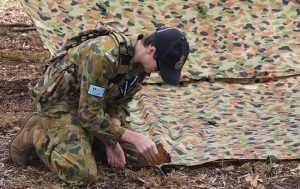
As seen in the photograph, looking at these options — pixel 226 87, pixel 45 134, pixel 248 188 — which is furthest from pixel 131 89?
pixel 226 87

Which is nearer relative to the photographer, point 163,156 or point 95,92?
point 95,92

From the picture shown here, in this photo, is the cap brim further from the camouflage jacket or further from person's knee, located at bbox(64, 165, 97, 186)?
person's knee, located at bbox(64, 165, 97, 186)

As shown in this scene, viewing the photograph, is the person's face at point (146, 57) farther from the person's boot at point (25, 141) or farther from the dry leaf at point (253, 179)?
the dry leaf at point (253, 179)

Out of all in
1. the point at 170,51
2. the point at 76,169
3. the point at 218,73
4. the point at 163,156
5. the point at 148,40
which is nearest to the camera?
the point at 170,51

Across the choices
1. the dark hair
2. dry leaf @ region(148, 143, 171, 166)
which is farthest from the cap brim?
dry leaf @ region(148, 143, 171, 166)

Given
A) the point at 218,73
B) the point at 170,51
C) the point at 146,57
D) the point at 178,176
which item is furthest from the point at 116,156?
the point at 218,73

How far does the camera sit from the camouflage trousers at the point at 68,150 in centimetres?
371

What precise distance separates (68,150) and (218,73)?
2438 millimetres

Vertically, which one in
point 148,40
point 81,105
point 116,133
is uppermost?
point 148,40

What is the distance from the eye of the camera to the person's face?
3.53 m

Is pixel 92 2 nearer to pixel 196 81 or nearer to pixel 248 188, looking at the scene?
pixel 196 81

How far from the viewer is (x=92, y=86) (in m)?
3.58

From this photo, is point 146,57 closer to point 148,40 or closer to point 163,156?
point 148,40

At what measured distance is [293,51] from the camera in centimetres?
617
